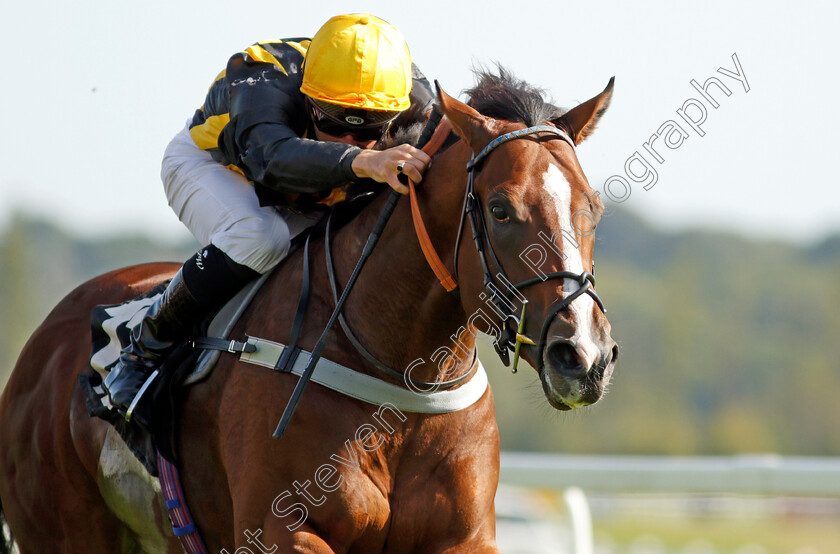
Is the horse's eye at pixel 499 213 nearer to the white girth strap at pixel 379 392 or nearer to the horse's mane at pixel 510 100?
the horse's mane at pixel 510 100

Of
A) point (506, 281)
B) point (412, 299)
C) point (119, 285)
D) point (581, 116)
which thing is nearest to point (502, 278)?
point (506, 281)

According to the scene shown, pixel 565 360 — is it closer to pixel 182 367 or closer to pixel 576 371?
pixel 576 371

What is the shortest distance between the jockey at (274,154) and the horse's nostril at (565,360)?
2.93 ft

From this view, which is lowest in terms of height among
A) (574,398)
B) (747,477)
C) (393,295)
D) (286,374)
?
(747,477)

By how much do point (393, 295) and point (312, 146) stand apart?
61cm

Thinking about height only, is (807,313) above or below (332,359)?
below

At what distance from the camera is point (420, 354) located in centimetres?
364

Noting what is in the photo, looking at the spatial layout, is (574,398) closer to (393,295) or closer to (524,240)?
(524,240)

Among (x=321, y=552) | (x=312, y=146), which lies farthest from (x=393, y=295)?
(x=321, y=552)

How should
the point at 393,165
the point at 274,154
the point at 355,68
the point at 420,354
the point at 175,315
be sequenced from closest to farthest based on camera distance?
the point at 393,165, the point at 420,354, the point at 274,154, the point at 355,68, the point at 175,315

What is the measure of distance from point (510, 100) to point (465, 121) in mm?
224

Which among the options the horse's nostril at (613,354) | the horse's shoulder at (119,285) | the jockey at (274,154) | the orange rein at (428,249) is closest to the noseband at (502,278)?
the orange rein at (428,249)

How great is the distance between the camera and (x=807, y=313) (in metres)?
50.6

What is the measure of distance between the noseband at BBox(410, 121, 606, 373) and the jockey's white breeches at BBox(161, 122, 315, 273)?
80 cm
